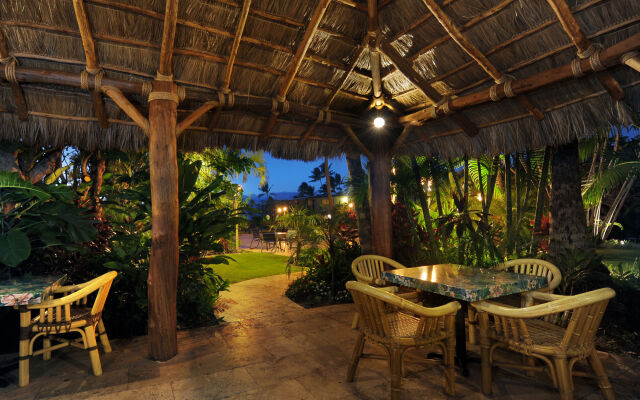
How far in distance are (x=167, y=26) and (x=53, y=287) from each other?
2.30m

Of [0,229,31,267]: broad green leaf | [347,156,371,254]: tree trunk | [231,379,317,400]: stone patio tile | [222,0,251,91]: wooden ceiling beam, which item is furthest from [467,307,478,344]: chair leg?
[0,229,31,267]: broad green leaf

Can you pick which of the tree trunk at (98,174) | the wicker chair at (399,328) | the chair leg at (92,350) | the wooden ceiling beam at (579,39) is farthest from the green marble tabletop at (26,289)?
the wooden ceiling beam at (579,39)

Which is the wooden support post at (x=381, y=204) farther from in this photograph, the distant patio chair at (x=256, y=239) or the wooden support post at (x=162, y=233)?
the distant patio chair at (x=256, y=239)

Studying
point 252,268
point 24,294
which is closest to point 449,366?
point 24,294

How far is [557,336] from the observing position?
7.11ft

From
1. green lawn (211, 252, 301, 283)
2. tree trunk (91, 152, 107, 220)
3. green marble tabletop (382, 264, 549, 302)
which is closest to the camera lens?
green marble tabletop (382, 264, 549, 302)

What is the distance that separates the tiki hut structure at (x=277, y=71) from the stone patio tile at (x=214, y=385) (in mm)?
573

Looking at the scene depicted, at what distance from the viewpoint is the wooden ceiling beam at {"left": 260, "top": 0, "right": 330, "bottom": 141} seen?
319 centimetres

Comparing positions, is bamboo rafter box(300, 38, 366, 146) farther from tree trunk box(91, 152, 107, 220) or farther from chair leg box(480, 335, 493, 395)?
chair leg box(480, 335, 493, 395)

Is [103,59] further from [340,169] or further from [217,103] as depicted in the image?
[340,169]

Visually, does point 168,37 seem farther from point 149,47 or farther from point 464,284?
point 464,284

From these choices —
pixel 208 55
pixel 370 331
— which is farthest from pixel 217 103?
pixel 370 331

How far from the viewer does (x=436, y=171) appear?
5.18 m

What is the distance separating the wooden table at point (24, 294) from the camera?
2.30 meters
